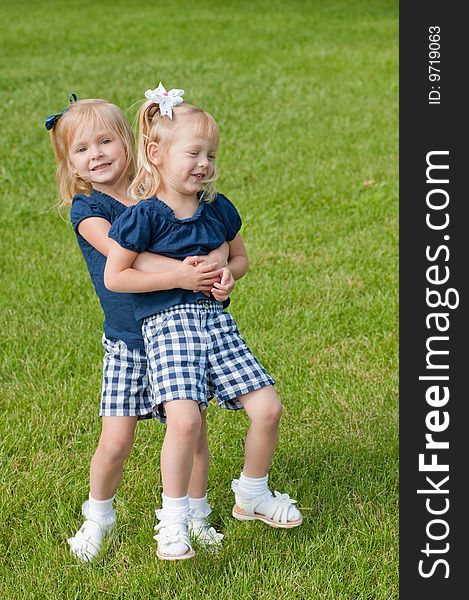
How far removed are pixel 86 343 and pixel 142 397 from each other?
5.77ft

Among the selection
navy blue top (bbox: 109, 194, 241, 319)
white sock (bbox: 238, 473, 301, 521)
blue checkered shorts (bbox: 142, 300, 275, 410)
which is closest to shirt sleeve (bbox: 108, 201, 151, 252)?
navy blue top (bbox: 109, 194, 241, 319)

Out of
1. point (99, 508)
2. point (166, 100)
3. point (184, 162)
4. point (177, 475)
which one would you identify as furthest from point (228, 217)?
point (99, 508)

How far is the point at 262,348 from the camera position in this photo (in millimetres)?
4898

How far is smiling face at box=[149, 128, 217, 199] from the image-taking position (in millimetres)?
3025

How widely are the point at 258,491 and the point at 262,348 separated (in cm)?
162

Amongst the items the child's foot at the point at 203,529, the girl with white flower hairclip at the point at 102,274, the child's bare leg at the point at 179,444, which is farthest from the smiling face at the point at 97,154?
the child's foot at the point at 203,529

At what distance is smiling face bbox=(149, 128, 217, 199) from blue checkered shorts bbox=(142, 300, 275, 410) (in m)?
0.37

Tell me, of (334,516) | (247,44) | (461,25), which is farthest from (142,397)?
(247,44)

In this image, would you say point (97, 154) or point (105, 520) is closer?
point (97, 154)

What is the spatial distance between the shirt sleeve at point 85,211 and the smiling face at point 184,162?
0.24 meters

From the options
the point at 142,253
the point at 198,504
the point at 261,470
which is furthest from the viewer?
the point at 198,504

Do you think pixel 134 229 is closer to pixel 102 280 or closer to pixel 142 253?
pixel 142 253

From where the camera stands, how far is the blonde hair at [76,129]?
10.6ft

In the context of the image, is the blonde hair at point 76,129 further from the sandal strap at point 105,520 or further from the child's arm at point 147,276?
the sandal strap at point 105,520
